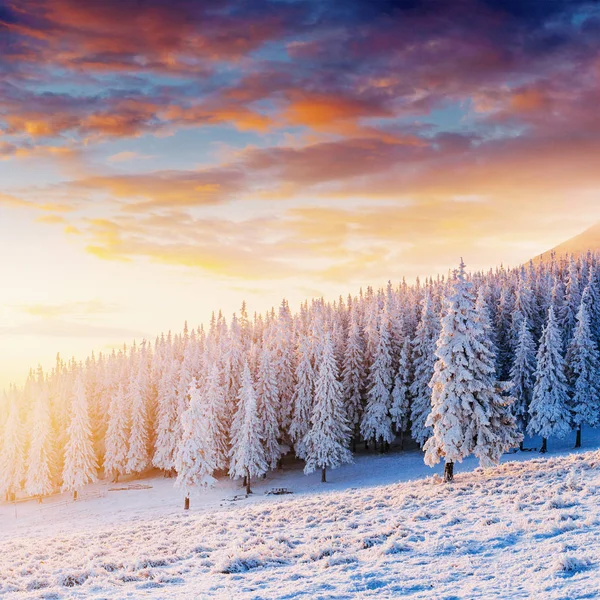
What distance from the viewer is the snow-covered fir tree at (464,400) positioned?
101ft

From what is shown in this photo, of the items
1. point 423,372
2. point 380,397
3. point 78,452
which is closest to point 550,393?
point 423,372

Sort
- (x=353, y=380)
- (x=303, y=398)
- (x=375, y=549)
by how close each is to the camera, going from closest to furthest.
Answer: (x=375, y=549), (x=303, y=398), (x=353, y=380)

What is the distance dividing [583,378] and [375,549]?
49.8m

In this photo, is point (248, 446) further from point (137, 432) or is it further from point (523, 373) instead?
point (523, 373)

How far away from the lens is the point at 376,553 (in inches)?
611

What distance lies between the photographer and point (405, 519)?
2053cm

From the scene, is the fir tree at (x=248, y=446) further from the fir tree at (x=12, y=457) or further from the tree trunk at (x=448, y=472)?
the fir tree at (x=12, y=457)

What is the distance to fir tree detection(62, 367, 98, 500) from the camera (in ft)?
221

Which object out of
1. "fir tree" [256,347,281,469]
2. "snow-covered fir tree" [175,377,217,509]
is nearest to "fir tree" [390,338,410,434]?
"fir tree" [256,347,281,469]

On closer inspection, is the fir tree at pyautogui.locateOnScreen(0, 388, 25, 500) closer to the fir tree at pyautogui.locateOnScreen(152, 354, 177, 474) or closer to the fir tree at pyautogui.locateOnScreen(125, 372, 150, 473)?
the fir tree at pyautogui.locateOnScreen(125, 372, 150, 473)

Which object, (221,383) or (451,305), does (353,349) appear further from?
(451,305)

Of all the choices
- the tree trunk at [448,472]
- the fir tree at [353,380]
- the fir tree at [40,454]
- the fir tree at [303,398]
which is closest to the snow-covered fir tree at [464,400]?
the tree trunk at [448,472]

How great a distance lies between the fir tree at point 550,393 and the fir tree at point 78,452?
183 ft

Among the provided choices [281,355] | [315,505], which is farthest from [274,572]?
[281,355]
